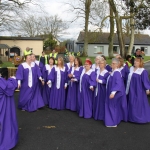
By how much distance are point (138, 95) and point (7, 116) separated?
3.58m

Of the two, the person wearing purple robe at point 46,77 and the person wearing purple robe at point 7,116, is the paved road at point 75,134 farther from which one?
the person wearing purple robe at point 46,77

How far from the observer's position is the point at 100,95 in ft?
21.0

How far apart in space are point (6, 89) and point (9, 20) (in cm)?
2622

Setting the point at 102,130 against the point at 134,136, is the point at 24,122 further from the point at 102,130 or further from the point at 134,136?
the point at 134,136

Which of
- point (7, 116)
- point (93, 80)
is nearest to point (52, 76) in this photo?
point (93, 80)

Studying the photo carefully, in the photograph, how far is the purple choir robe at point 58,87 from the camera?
7504mm

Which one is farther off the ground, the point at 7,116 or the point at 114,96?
the point at 114,96

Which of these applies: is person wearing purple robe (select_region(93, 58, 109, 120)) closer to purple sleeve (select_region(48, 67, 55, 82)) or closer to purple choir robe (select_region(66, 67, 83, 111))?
purple choir robe (select_region(66, 67, 83, 111))

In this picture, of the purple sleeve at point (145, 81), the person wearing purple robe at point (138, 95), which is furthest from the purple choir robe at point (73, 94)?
the purple sleeve at point (145, 81)

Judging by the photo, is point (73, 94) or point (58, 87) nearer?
point (73, 94)

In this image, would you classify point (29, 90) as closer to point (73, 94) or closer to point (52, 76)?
point (52, 76)

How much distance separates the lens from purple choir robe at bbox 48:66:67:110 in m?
7.50

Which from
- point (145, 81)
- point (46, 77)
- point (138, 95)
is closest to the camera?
point (145, 81)

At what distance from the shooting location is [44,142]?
4793mm
